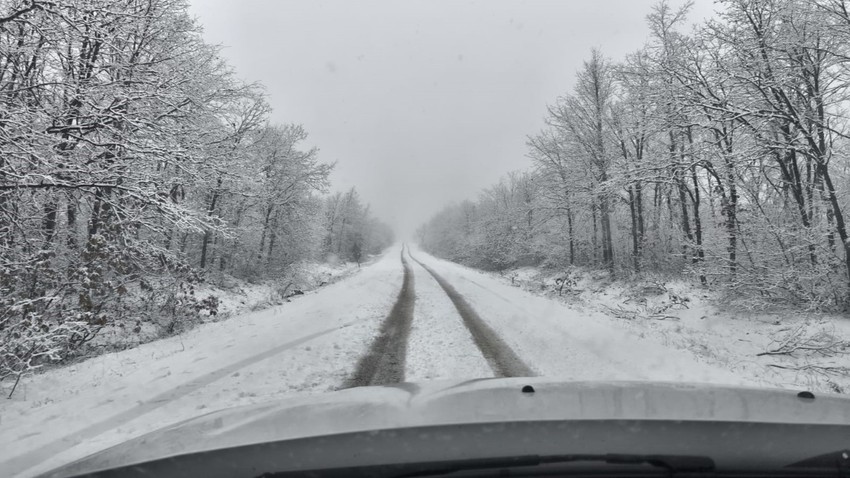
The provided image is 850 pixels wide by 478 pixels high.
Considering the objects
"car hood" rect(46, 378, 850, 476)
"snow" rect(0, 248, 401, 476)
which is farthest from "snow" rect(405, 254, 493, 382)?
"car hood" rect(46, 378, 850, 476)

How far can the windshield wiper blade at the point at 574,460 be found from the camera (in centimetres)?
164

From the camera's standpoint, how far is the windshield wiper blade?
1644 mm

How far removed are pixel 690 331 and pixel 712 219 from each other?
6.14 m

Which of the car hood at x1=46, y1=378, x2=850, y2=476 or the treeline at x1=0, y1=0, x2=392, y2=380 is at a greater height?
the treeline at x1=0, y1=0, x2=392, y2=380

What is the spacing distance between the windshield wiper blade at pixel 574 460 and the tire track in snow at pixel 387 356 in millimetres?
4213

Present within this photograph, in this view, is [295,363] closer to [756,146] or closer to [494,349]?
[494,349]

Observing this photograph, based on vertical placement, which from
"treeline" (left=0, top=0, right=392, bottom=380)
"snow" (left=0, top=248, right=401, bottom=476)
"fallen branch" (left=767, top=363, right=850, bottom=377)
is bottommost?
"fallen branch" (left=767, top=363, right=850, bottom=377)

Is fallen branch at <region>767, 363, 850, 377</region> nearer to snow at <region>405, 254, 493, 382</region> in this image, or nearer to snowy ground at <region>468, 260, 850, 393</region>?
snowy ground at <region>468, 260, 850, 393</region>

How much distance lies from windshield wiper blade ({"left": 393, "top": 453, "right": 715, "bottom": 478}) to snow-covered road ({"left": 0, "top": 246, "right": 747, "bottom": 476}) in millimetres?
3227

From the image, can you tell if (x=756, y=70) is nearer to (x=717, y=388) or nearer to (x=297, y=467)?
(x=717, y=388)

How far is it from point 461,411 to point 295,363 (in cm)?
516

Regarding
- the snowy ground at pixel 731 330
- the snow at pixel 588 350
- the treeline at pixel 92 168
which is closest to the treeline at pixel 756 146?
the snowy ground at pixel 731 330

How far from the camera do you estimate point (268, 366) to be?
21.5 ft

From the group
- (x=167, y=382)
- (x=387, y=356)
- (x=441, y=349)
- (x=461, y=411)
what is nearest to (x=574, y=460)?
(x=461, y=411)
